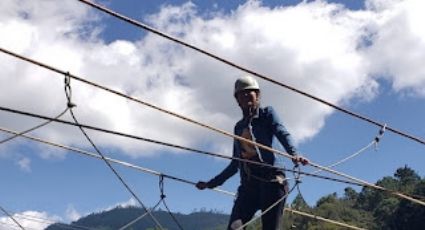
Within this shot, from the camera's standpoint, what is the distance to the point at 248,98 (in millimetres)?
6512

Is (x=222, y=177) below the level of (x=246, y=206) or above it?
above

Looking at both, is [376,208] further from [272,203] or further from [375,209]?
[272,203]

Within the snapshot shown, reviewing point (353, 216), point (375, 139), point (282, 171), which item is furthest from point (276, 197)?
point (353, 216)

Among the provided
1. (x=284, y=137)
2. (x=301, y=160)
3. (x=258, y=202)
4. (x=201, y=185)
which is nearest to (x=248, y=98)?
(x=284, y=137)

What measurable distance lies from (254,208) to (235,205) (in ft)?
0.65

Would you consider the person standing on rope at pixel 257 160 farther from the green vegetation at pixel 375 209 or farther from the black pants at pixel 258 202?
the green vegetation at pixel 375 209

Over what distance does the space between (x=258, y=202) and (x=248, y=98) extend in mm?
1054

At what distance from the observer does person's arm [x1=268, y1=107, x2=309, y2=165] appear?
20.5ft

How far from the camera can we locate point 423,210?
2406 inches

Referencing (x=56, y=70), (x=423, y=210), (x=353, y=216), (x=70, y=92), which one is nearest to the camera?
(x=56, y=70)

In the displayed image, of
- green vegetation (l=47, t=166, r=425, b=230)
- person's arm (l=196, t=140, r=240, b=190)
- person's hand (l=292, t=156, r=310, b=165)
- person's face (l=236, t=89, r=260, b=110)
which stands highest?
green vegetation (l=47, t=166, r=425, b=230)

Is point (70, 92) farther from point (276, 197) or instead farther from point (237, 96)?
point (276, 197)

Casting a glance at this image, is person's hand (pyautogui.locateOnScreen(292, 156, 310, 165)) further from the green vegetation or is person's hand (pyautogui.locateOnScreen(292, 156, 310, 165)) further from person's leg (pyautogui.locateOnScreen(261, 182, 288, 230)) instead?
the green vegetation

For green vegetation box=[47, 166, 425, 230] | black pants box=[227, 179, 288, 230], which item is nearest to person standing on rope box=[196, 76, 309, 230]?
black pants box=[227, 179, 288, 230]
